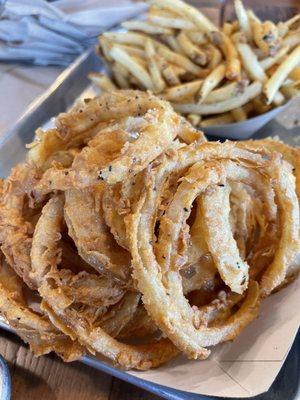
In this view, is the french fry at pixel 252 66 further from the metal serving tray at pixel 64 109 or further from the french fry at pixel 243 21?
the metal serving tray at pixel 64 109

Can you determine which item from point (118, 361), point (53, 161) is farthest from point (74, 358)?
point (53, 161)

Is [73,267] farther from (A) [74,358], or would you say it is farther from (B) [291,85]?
(B) [291,85]

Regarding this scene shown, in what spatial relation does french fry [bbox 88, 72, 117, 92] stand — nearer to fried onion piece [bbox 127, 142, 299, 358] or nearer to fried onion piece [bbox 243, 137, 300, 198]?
fried onion piece [bbox 243, 137, 300, 198]

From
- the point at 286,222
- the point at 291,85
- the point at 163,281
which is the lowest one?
the point at 291,85

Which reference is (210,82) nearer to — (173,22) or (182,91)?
(182,91)

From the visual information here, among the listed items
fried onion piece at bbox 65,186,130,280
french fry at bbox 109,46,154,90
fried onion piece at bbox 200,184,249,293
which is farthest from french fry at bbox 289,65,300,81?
fried onion piece at bbox 65,186,130,280

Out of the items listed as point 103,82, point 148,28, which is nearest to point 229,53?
point 148,28

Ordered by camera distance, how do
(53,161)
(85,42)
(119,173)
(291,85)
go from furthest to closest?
1. (85,42)
2. (291,85)
3. (53,161)
4. (119,173)
